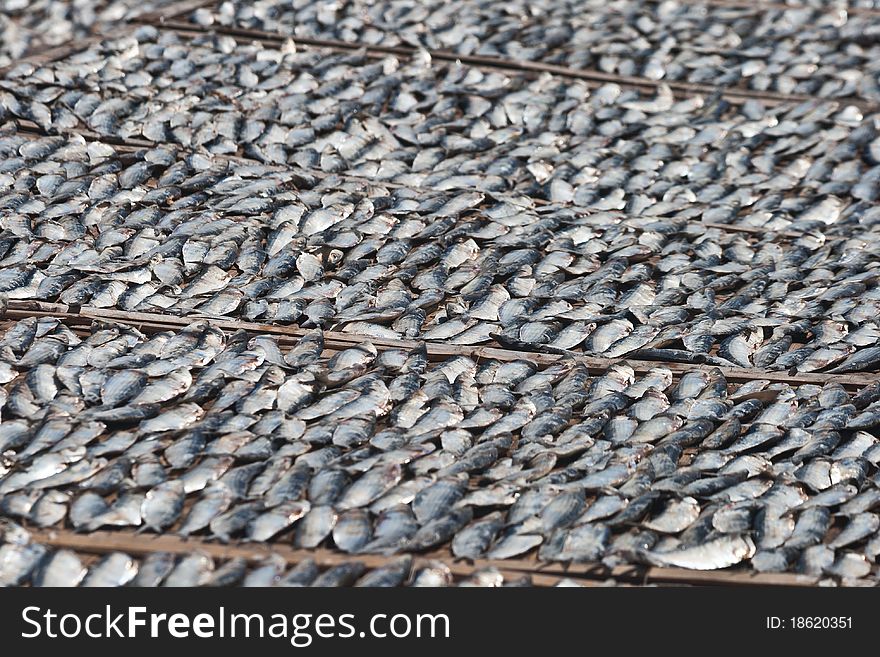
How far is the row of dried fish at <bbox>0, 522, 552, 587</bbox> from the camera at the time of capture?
123 inches

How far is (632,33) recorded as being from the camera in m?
7.10

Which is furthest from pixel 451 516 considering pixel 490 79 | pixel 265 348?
pixel 490 79

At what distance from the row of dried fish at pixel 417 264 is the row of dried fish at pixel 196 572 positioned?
1.31 meters

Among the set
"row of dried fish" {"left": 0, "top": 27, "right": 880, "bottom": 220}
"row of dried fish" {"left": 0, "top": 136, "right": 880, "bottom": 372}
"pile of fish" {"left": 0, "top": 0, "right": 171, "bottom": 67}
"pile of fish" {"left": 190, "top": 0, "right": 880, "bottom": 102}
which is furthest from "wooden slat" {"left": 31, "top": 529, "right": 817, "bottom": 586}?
"pile of fish" {"left": 0, "top": 0, "right": 171, "bottom": 67}

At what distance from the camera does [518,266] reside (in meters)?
4.74

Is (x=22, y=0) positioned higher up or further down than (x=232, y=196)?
higher up

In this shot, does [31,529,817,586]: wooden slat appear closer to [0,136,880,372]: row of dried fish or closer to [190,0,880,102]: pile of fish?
[0,136,880,372]: row of dried fish

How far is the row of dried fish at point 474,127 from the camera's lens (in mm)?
5461

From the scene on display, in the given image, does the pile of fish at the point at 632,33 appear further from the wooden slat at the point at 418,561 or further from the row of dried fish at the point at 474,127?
the wooden slat at the point at 418,561

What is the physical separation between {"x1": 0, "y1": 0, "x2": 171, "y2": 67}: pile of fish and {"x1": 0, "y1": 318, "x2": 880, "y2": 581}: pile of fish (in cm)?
432

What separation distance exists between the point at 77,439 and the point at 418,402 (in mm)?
1232
